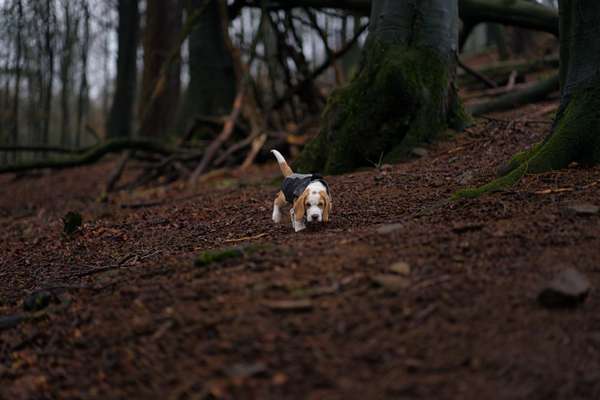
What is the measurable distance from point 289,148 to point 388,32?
3.57m

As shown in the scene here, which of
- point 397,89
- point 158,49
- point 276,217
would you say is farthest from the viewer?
point 158,49

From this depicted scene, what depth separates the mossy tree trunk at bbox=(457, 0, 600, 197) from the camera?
14.8ft

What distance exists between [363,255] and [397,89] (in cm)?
397

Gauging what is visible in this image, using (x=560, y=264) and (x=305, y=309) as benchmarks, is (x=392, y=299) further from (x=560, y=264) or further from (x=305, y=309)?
(x=560, y=264)

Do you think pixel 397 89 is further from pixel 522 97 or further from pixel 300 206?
pixel 522 97

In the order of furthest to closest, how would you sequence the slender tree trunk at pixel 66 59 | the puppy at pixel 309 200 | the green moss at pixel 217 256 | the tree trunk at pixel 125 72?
the tree trunk at pixel 125 72 → the slender tree trunk at pixel 66 59 → the puppy at pixel 309 200 → the green moss at pixel 217 256

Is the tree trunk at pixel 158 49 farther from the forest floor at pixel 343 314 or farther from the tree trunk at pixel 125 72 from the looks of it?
the forest floor at pixel 343 314

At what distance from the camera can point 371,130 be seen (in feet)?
22.6

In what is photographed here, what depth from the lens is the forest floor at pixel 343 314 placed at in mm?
2293

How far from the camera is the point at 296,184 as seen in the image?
184 inches

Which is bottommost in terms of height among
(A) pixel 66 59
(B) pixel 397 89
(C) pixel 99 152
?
(C) pixel 99 152

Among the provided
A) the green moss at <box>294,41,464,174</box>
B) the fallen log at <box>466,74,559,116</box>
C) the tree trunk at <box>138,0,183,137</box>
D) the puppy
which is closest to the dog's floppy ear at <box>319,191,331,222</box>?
the puppy

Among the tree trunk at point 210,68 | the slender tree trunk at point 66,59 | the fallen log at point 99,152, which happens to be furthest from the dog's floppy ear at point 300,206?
the slender tree trunk at point 66,59


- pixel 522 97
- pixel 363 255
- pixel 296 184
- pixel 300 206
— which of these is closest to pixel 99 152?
pixel 296 184
